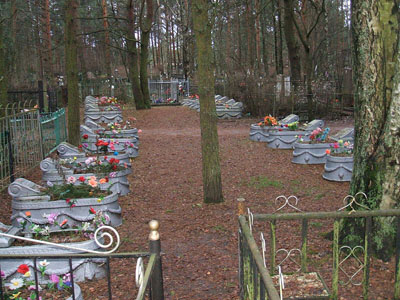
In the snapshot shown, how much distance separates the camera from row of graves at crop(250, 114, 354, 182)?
8.58m

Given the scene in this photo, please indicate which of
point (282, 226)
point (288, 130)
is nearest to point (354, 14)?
point (282, 226)

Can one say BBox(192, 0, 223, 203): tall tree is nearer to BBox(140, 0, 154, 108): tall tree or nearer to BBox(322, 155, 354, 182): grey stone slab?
BBox(322, 155, 354, 182): grey stone slab

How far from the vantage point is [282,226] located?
5.93 m

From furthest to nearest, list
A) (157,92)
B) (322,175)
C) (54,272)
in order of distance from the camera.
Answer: (157,92), (322,175), (54,272)

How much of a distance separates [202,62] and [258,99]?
42.7ft

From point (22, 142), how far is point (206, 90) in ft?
14.4

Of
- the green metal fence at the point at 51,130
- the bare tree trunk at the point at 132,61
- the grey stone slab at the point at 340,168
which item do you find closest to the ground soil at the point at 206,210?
the grey stone slab at the point at 340,168

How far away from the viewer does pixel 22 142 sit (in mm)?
8883

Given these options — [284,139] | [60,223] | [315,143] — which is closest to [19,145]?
[60,223]

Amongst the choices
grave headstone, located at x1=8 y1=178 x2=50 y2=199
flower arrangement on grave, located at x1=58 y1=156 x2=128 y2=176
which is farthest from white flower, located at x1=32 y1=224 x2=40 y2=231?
flower arrangement on grave, located at x1=58 y1=156 x2=128 y2=176

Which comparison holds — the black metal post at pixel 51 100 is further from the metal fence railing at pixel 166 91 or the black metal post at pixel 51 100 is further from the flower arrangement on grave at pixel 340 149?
the metal fence railing at pixel 166 91

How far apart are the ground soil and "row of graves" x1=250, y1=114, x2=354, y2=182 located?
267mm

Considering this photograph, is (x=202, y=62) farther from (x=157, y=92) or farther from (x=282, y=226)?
(x=157, y=92)

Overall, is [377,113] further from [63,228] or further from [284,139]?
[284,139]
